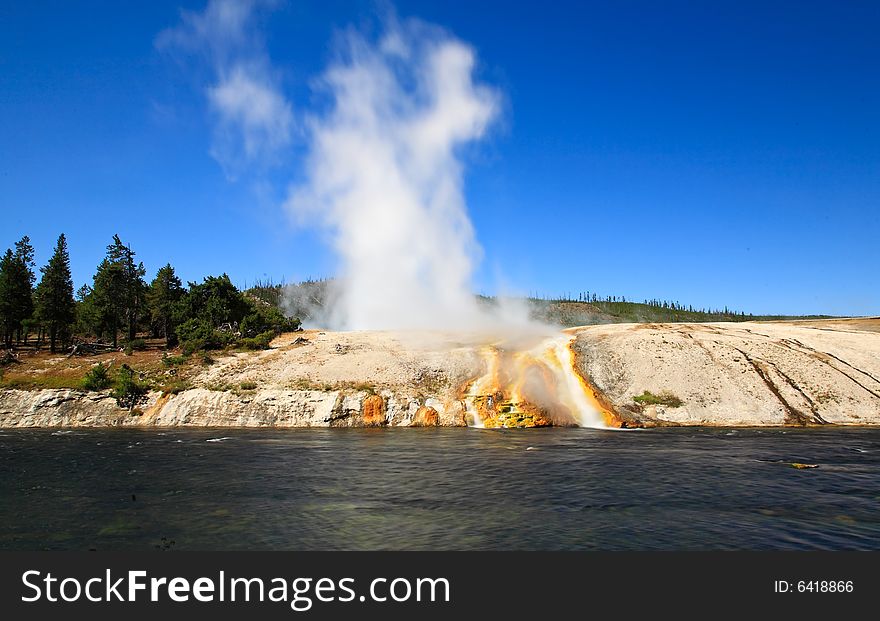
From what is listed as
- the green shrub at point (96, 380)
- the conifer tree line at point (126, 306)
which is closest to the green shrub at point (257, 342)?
the conifer tree line at point (126, 306)

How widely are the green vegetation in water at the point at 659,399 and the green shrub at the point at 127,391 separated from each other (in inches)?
1704

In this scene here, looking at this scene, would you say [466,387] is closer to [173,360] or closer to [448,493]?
[448,493]

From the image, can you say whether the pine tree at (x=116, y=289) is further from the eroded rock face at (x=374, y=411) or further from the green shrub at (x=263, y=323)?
the eroded rock face at (x=374, y=411)

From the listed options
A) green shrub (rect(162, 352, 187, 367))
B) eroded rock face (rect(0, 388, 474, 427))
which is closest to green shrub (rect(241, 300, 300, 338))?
green shrub (rect(162, 352, 187, 367))

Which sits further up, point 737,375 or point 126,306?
point 126,306

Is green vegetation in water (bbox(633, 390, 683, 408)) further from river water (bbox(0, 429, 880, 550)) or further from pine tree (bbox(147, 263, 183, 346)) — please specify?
pine tree (bbox(147, 263, 183, 346))

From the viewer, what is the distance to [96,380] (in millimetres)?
47125

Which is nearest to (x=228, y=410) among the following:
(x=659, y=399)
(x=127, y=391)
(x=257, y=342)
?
(x=127, y=391)

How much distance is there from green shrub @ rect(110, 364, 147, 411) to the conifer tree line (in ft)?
29.6

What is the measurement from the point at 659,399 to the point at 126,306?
237ft

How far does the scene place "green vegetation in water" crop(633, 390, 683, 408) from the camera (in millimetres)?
42344

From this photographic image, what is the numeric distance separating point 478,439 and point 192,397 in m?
26.9

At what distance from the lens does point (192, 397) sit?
151ft

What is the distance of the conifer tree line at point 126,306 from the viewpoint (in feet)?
206
